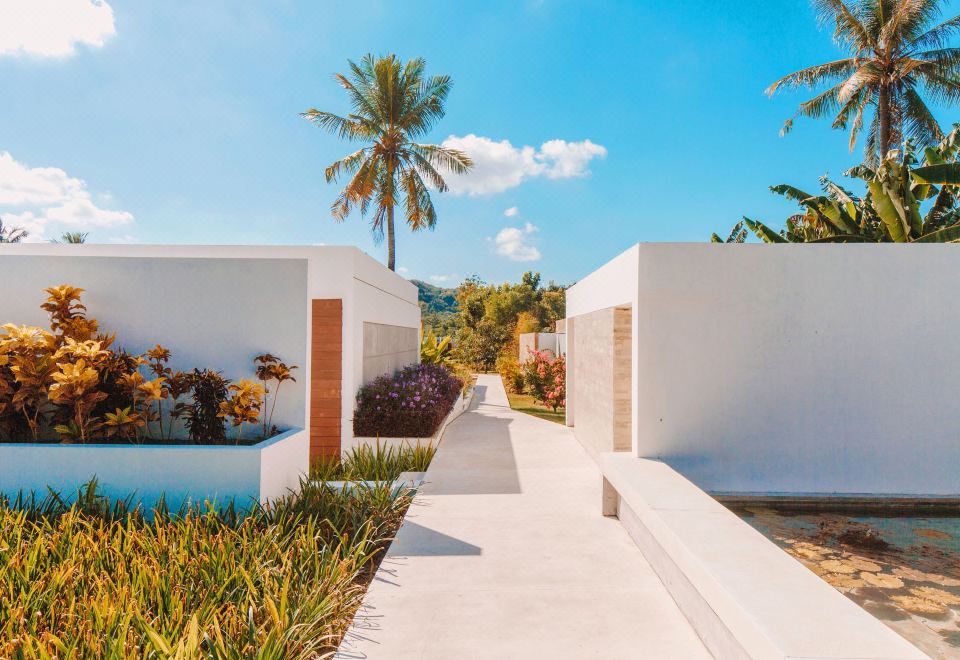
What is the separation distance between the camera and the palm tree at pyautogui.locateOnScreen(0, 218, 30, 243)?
1449 inches

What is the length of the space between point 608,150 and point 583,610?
16.2 metres

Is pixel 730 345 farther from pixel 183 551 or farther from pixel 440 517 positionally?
pixel 183 551

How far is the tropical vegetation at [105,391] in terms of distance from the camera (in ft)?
17.3

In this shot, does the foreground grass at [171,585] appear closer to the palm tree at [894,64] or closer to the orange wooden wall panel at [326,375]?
the orange wooden wall panel at [326,375]

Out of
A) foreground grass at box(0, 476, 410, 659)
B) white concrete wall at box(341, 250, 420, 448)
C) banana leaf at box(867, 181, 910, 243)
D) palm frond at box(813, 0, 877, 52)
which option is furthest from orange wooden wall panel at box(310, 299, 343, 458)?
palm frond at box(813, 0, 877, 52)

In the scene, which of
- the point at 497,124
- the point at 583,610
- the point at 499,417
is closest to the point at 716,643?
the point at 583,610

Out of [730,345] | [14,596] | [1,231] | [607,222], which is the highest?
[1,231]

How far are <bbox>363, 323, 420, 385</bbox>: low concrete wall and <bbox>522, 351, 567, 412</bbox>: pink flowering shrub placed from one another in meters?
3.97

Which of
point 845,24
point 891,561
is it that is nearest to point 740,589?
point 891,561

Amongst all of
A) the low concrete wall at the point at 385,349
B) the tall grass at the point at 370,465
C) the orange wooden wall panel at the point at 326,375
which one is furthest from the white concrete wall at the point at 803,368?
the low concrete wall at the point at 385,349

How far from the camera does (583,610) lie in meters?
3.68

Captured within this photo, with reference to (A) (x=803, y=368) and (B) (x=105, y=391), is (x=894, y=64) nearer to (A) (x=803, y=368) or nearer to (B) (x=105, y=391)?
(A) (x=803, y=368)

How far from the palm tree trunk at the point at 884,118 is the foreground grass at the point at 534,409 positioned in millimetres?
12218

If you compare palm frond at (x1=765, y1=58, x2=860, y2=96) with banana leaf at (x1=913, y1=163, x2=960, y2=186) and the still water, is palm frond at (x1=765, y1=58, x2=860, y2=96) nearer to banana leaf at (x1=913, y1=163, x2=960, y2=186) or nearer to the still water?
banana leaf at (x1=913, y1=163, x2=960, y2=186)
